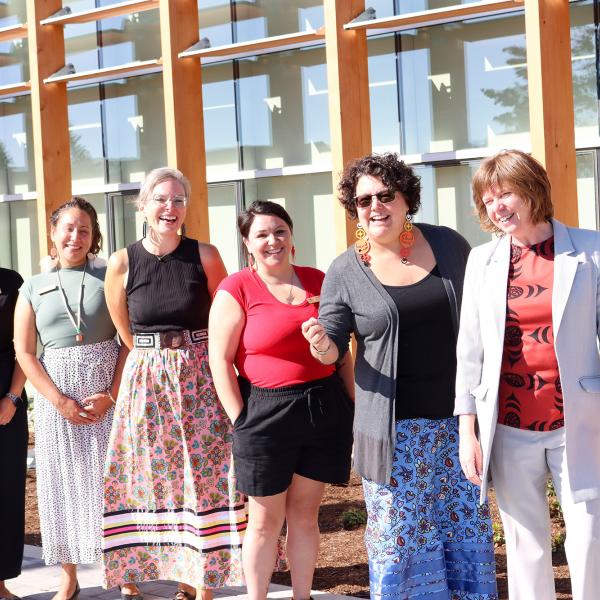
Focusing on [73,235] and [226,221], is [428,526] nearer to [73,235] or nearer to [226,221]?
[73,235]

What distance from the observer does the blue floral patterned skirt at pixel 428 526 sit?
13.5 ft

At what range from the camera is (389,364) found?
4.13 m

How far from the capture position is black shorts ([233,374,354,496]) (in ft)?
15.6

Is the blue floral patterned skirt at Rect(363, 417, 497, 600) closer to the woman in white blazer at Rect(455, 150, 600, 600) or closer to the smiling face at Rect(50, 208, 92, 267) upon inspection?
the woman in white blazer at Rect(455, 150, 600, 600)

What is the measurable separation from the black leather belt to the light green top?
1.43ft

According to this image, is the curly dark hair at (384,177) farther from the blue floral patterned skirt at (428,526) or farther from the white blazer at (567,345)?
the blue floral patterned skirt at (428,526)

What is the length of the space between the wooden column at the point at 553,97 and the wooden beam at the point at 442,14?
0.70m

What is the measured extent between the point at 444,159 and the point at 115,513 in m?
6.04

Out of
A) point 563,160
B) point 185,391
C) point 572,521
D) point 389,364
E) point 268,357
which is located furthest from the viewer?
point 563,160

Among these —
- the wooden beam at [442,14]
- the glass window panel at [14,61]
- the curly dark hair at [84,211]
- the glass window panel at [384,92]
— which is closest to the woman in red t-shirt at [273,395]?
the curly dark hair at [84,211]

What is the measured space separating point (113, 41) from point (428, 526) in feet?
32.5

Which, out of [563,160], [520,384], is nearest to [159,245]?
[520,384]

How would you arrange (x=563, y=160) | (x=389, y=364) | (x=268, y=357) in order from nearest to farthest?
1. (x=389, y=364)
2. (x=268, y=357)
3. (x=563, y=160)

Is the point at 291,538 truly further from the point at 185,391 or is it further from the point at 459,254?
the point at 459,254
